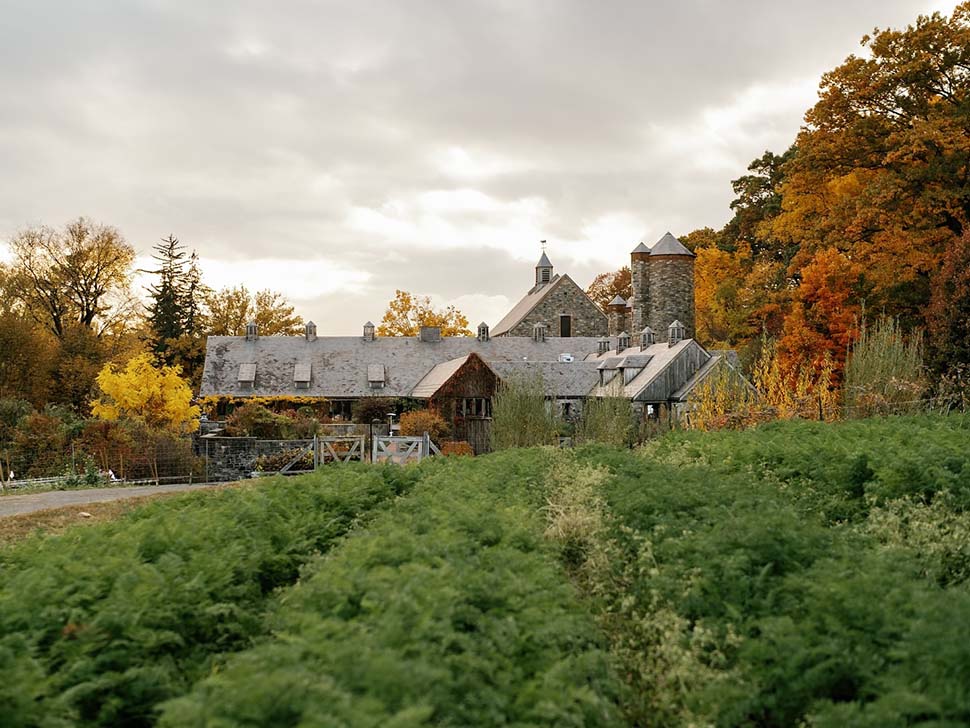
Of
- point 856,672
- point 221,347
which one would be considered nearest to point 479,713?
point 856,672

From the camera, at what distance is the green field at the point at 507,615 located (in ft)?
13.4

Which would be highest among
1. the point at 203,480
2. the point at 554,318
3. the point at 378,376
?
the point at 554,318

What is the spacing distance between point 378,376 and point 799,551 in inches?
1476

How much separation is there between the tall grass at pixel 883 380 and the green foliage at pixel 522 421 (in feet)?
22.9

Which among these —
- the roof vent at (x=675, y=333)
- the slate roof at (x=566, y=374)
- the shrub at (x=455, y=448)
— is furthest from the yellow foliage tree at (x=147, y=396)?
the roof vent at (x=675, y=333)

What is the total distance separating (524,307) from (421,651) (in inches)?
2155

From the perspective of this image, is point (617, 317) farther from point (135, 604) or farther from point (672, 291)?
point (135, 604)

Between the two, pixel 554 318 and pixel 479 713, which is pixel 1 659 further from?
pixel 554 318

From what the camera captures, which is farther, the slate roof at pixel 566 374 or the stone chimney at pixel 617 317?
the stone chimney at pixel 617 317

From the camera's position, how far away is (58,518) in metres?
14.0

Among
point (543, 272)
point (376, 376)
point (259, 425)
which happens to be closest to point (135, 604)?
point (259, 425)

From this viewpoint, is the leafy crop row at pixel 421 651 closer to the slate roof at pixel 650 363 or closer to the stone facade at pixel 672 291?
the slate roof at pixel 650 363

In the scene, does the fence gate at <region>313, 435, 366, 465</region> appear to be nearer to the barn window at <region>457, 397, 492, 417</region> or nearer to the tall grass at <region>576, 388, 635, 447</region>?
the tall grass at <region>576, 388, 635, 447</region>

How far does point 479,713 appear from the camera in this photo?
13.0 feet
